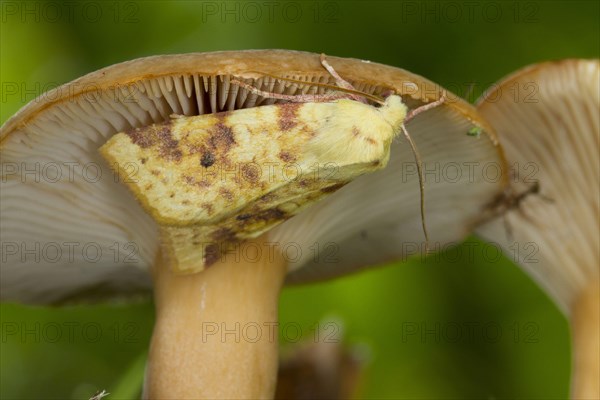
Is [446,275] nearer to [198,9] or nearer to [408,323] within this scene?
[408,323]

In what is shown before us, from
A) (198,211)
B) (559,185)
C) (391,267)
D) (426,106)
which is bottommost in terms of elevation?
(391,267)

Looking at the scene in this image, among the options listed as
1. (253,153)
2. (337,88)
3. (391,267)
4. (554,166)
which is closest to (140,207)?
(253,153)

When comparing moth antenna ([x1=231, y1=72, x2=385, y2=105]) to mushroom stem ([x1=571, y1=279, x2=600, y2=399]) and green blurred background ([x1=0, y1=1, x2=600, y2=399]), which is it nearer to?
mushroom stem ([x1=571, y1=279, x2=600, y2=399])

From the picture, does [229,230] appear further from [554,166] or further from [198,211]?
[554,166]

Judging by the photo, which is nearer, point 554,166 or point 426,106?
point 426,106

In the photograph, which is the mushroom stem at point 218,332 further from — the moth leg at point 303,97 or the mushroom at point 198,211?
the moth leg at point 303,97

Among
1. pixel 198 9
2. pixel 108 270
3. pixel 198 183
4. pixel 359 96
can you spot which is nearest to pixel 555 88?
pixel 359 96
